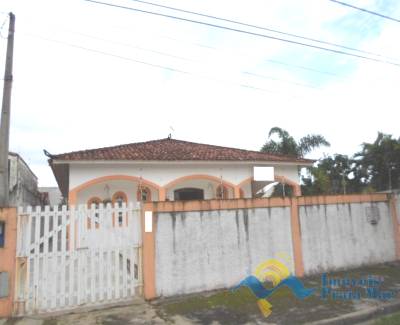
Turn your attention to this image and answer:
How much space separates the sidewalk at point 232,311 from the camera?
455cm

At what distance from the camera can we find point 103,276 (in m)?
5.23

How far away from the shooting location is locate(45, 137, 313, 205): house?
11.2 meters

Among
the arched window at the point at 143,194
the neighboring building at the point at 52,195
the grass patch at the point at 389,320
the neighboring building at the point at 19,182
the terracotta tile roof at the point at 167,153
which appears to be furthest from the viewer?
the neighboring building at the point at 52,195

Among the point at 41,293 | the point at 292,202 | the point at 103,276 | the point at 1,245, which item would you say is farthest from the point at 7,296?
the point at 292,202

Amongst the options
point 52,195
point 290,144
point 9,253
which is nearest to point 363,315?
point 9,253

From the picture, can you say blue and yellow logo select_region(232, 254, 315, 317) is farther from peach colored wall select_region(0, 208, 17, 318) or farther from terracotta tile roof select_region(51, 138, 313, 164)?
terracotta tile roof select_region(51, 138, 313, 164)

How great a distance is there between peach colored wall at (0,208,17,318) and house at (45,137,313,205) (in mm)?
5864

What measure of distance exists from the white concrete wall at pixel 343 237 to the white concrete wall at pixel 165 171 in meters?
5.76

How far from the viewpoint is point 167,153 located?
1282cm

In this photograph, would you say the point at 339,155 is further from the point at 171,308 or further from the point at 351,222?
the point at 171,308

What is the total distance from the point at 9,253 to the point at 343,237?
6675 millimetres

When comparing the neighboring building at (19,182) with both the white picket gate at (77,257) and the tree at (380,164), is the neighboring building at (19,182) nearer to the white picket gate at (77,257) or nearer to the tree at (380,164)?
the white picket gate at (77,257)

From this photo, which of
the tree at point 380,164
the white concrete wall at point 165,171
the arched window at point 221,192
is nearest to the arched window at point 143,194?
the white concrete wall at point 165,171

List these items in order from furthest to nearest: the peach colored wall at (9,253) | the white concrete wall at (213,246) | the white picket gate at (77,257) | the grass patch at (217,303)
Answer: the white concrete wall at (213,246)
the grass patch at (217,303)
the white picket gate at (77,257)
the peach colored wall at (9,253)
